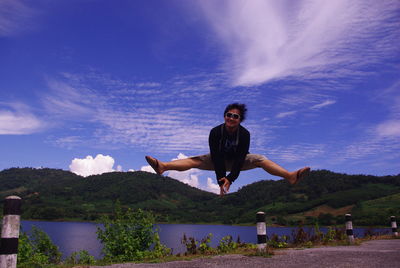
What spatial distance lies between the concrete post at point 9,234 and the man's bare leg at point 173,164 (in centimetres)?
252

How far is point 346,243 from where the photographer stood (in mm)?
13383

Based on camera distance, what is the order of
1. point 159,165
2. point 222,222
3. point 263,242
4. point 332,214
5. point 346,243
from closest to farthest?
point 159,165
point 263,242
point 346,243
point 332,214
point 222,222

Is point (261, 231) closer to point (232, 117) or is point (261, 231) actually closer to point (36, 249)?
point (232, 117)

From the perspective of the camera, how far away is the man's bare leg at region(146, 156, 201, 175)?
4684 millimetres

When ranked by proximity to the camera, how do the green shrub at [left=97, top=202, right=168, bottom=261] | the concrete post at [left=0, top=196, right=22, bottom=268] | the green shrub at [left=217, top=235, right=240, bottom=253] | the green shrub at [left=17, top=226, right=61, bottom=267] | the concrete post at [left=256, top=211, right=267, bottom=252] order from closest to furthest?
1. the concrete post at [left=0, top=196, right=22, bottom=268]
2. the concrete post at [left=256, top=211, right=267, bottom=252]
3. the green shrub at [left=17, top=226, right=61, bottom=267]
4. the green shrub at [left=97, top=202, right=168, bottom=261]
5. the green shrub at [left=217, top=235, right=240, bottom=253]

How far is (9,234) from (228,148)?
3733 mm

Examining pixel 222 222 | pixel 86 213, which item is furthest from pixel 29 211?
pixel 222 222

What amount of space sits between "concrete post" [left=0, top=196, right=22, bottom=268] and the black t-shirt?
333 centimetres

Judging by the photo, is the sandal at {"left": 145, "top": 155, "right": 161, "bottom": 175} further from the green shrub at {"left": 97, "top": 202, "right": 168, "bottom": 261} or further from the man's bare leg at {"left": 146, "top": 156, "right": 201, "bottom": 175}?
the green shrub at {"left": 97, "top": 202, "right": 168, "bottom": 261}

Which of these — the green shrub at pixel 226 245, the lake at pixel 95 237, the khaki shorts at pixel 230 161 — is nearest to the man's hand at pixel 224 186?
the khaki shorts at pixel 230 161

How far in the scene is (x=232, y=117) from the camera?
471 cm

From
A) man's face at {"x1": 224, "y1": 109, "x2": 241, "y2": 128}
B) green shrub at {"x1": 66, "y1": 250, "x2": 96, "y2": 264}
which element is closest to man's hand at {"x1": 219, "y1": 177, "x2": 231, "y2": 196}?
man's face at {"x1": 224, "y1": 109, "x2": 241, "y2": 128}

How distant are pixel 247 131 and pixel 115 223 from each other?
27.7ft

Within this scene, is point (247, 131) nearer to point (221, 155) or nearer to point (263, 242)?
point (221, 155)
